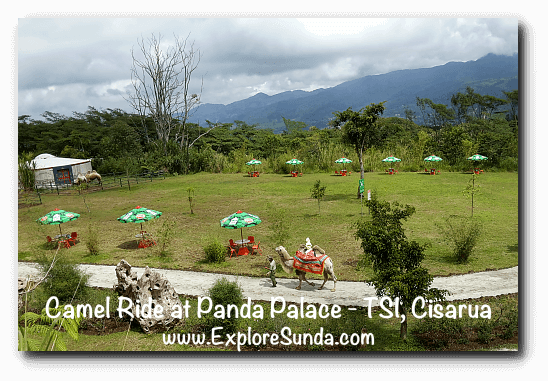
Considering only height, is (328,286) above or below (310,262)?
below

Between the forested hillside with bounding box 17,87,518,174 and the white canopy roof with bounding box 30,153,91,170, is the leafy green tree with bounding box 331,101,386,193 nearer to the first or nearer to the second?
the forested hillside with bounding box 17,87,518,174

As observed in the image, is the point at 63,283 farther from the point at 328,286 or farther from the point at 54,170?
the point at 54,170

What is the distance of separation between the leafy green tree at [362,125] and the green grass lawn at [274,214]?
11.2 ft

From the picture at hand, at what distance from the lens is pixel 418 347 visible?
22.3 ft

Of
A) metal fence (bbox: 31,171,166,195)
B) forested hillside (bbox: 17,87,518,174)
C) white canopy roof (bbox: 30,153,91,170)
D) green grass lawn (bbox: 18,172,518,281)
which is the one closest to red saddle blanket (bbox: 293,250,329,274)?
green grass lawn (bbox: 18,172,518,281)

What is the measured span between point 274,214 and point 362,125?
7.18m

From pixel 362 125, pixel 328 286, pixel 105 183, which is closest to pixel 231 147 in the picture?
pixel 105 183

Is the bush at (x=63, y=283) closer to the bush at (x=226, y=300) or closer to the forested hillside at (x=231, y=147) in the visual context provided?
the bush at (x=226, y=300)

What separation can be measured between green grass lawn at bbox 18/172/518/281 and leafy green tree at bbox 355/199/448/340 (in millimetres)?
3637

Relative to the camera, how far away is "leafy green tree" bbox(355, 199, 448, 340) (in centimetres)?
646

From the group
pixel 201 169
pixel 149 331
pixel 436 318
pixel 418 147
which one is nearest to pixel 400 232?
pixel 436 318

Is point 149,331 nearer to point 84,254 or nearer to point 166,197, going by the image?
point 84,254

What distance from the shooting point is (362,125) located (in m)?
20.5

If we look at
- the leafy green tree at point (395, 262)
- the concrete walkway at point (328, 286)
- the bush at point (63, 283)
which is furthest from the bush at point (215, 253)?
the leafy green tree at point (395, 262)
